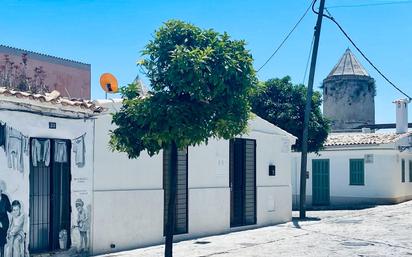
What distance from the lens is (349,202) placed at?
26.5 metres

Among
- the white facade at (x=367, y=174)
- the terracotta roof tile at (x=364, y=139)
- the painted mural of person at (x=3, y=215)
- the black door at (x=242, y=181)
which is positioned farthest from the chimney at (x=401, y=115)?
the painted mural of person at (x=3, y=215)

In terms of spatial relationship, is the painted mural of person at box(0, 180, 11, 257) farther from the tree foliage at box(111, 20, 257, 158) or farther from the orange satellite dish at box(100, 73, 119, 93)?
the orange satellite dish at box(100, 73, 119, 93)

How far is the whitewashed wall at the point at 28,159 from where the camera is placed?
9758 millimetres

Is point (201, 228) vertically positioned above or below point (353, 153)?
below

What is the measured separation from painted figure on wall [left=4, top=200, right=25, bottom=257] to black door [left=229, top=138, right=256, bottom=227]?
746 cm

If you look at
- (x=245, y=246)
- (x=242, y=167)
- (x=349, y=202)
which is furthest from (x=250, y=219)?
(x=349, y=202)

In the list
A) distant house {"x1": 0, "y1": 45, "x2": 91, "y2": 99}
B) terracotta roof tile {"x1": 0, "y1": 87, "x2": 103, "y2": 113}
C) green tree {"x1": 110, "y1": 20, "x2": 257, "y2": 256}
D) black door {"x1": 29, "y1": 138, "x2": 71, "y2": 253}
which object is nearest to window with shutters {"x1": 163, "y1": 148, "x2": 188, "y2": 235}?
terracotta roof tile {"x1": 0, "y1": 87, "x2": 103, "y2": 113}

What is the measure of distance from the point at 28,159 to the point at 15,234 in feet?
4.55

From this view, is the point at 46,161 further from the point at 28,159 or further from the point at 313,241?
the point at 313,241

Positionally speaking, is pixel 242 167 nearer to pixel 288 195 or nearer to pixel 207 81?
pixel 288 195

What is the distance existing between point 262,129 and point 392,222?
5508 mm

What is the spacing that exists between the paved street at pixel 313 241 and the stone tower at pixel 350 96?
23.9 m

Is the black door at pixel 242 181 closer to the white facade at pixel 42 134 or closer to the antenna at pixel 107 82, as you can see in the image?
the antenna at pixel 107 82

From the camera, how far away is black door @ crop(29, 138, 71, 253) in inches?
407
